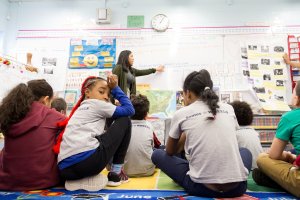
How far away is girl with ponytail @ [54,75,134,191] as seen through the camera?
1397 millimetres

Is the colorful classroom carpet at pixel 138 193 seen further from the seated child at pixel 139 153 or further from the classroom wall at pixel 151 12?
the classroom wall at pixel 151 12

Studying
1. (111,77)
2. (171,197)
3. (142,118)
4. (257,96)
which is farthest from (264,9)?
(171,197)

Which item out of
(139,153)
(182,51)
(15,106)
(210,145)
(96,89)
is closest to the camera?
(210,145)

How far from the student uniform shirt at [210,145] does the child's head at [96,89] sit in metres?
0.57

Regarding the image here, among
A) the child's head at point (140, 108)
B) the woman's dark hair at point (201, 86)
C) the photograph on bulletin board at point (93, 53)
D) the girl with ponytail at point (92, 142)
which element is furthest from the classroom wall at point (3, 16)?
the woman's dark hair at point (201, 86)

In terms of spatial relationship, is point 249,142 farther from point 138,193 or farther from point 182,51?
point 182,51

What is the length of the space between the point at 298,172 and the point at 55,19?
402cm

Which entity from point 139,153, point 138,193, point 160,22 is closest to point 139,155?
point 139,153

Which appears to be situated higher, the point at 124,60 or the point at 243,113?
the point at 124,60

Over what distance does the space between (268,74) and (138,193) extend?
2.95 m

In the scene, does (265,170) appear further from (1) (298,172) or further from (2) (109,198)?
(2) (109,198)

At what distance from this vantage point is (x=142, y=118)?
6.86 feet

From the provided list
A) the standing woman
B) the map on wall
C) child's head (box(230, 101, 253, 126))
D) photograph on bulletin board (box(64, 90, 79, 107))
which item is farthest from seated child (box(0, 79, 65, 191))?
photograph on bulletin board (box(64, 90, 79, 107))

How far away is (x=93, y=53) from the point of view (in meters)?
3.92
